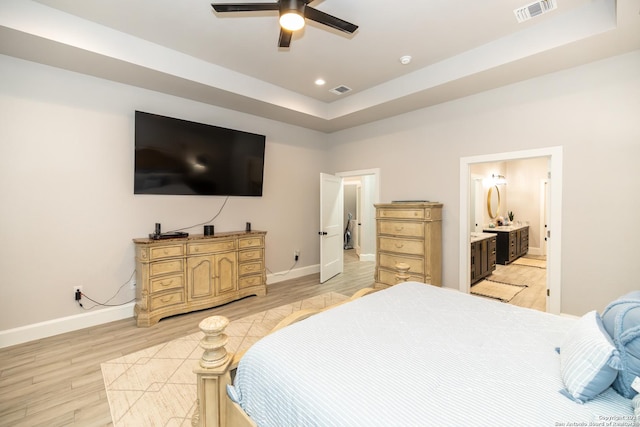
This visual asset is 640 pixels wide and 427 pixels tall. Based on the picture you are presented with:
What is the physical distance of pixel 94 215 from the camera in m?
3.23

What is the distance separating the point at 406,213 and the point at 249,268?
95.4 inches

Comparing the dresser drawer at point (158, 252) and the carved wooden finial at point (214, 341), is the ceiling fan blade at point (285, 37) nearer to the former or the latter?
the carved wooden finial at point (214, 341)

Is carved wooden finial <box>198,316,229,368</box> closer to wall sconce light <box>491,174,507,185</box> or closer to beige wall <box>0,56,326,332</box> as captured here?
beige wall <box>0,56,326,332</box>

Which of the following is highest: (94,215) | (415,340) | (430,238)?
(94,215)

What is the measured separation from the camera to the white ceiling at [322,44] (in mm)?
2449

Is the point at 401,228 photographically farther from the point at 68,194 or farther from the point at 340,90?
the point at 68,194

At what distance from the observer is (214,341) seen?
1.29 meters

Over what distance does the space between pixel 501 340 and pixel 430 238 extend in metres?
2.47

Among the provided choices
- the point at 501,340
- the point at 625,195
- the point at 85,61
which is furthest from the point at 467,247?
the point at 85,61

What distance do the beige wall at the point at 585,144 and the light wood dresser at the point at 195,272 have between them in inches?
122

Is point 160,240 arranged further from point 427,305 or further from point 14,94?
point 427,305

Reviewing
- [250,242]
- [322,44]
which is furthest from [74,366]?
[322,44]

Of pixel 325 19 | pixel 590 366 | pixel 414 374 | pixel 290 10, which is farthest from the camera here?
pixel 325 19

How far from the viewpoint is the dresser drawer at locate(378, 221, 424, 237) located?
3.84 m
